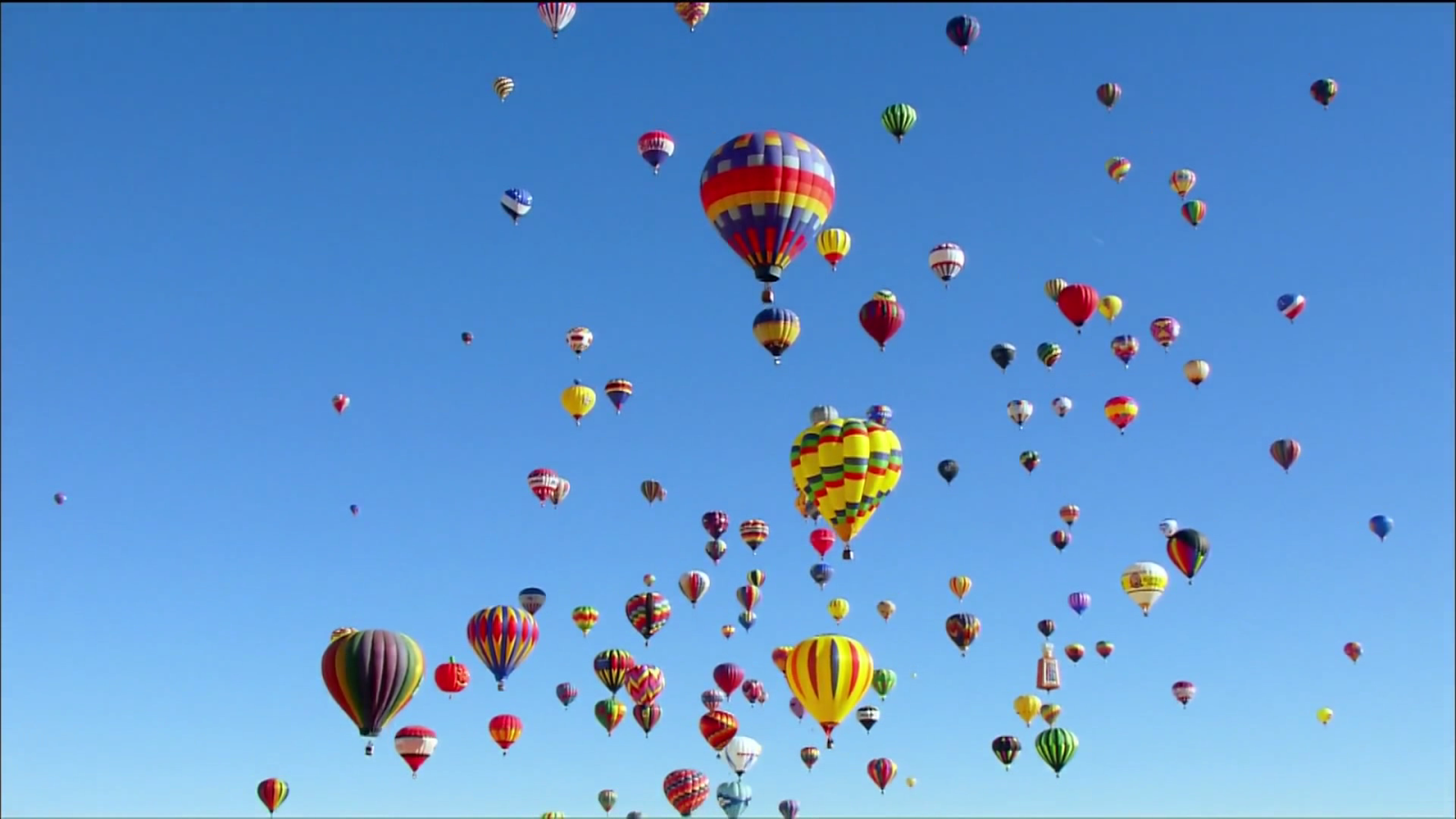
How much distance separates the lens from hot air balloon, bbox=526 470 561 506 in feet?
191

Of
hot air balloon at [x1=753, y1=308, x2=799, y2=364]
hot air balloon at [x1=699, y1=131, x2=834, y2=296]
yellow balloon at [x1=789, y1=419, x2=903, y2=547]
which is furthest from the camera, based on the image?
hot air balloon at [x1=753, y1=308, x2=799, y2=364]

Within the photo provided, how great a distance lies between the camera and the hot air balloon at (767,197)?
35219 millimetres

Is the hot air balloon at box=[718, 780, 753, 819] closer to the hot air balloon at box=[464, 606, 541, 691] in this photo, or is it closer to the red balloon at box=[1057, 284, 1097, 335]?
the hot air balloon at box=[464, 606, 541, 691]

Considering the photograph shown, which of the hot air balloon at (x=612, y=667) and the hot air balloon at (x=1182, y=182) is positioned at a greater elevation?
the hot air balloon at (x=1182, y=182)

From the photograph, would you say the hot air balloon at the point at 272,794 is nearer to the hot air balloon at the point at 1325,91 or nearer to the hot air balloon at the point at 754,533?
the hot air balloon at the point at 754,533

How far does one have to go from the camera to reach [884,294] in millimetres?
45781

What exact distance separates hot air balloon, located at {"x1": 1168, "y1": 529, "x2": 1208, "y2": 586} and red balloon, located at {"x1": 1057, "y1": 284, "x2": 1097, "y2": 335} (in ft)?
27.1

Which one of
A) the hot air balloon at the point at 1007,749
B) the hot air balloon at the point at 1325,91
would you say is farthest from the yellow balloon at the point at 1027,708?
the hot air balloon at the point at 1325,91

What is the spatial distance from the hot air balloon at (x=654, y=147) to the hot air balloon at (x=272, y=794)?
28.4 metres

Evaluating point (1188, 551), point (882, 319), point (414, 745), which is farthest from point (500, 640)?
point (1188, 551)

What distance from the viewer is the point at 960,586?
6094 cm

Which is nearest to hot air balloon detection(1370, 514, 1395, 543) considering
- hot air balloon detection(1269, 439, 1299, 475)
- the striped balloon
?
hot air balloon detection(1269, 439, 1299, 475)

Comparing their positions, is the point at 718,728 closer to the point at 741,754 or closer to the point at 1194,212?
the point at 741,754

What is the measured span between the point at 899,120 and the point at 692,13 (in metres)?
7.18
